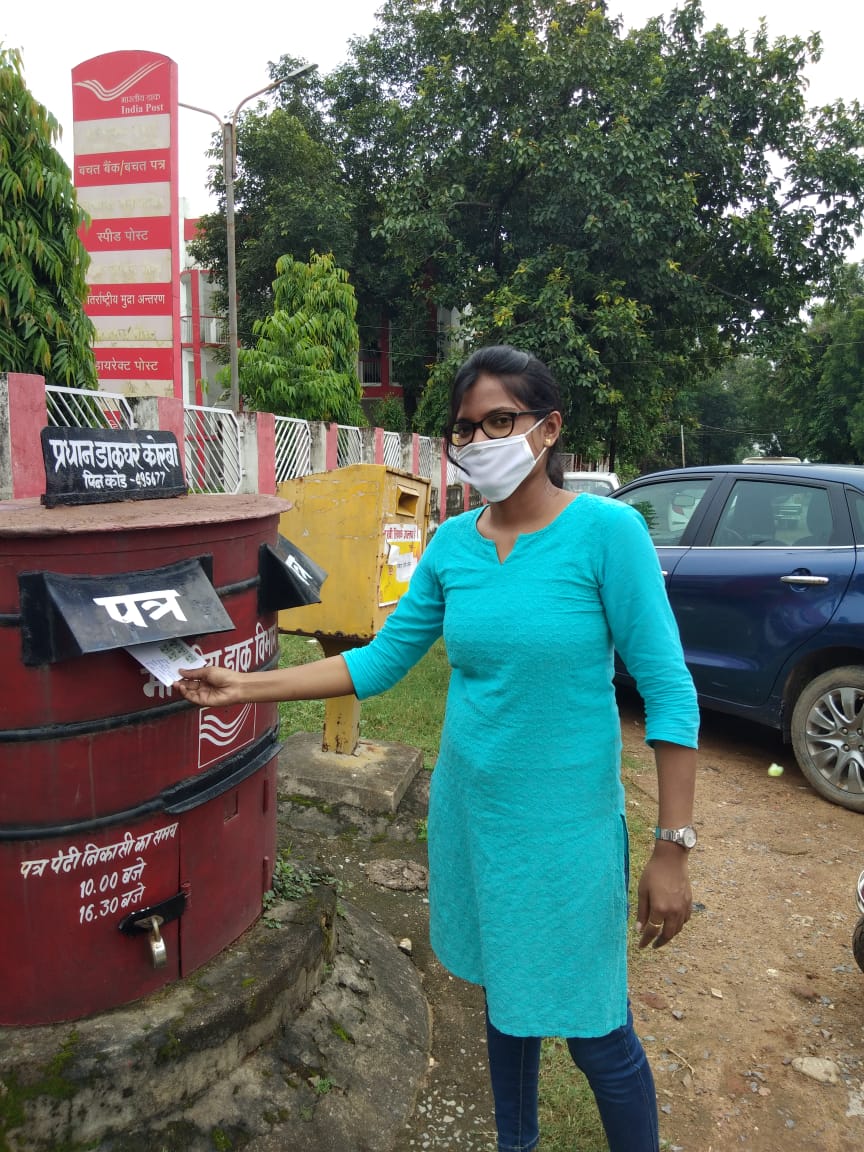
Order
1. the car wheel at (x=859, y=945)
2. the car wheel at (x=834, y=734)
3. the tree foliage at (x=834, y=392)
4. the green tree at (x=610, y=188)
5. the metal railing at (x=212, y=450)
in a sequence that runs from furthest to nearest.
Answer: the tree foliage at (x=834, y=392), the green tree at (x=610, y=188), the metal railing at (x=212, y=450), the car wheel at (x=834, y=734), the car wheel at (x=859, y=945)

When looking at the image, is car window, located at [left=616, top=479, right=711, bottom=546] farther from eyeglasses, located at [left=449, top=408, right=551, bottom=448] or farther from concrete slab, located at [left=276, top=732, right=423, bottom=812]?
eyeglasses, located at [left=449, top=408, right=551, bottom=448]

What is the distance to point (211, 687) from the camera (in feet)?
6.37

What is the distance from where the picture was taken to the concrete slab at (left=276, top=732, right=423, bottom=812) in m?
4.10

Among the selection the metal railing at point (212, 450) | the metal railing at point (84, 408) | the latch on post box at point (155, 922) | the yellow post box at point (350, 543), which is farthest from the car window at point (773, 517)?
the metal railing at point (212, 450)

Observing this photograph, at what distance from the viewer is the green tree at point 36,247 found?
23.5 ft

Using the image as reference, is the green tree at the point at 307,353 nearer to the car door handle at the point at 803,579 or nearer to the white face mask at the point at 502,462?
the car door handle at the point at 803,579

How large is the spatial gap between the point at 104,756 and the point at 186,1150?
91 centimetres

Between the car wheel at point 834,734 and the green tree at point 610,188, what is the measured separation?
1124 centimetres

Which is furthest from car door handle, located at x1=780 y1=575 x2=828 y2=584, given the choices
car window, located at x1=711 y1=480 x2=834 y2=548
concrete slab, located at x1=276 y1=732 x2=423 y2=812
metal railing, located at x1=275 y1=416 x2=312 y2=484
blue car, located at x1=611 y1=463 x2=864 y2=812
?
metal railing, located at x1=275 y1=416 x2=312 y2=484

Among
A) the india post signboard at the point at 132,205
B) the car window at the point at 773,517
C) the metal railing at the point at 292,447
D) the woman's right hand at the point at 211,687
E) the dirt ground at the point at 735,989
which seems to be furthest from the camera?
the india post signboard at the point at 132,205

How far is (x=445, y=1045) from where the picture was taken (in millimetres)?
2600

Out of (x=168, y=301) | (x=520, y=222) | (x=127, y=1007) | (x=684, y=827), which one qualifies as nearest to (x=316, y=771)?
(x=127, y=1007)

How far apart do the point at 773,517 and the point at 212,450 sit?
20.3ft

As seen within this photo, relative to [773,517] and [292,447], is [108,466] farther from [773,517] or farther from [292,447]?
[292,447]
